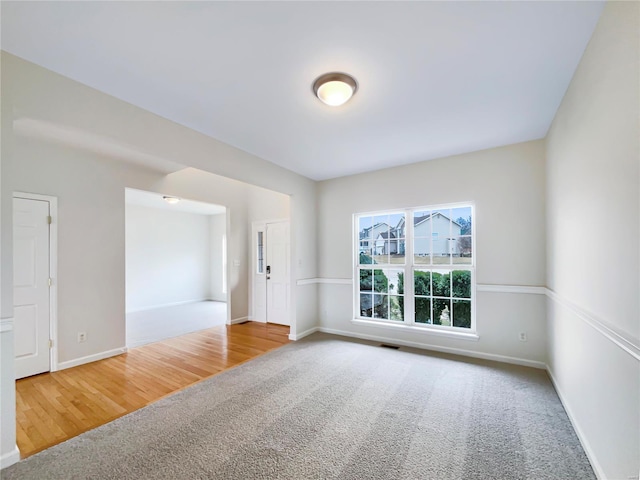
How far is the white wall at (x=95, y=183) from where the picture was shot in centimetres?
179

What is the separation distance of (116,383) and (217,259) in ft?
18.5

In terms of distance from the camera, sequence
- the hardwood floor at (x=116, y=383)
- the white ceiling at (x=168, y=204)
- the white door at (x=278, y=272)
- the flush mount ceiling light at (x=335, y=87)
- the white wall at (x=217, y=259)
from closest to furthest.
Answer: the flush mount ceiling light at (x=335, y=87), the hardwood floor at (x=116, y=383), the white door at (x=278, y=272), the white ceiling at (x=168, y=204), the white wall at (x=217, y=259)

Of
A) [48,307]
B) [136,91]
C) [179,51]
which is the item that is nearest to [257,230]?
[48,307]

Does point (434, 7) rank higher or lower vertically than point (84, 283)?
higher

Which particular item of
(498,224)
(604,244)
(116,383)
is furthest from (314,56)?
(116,383)

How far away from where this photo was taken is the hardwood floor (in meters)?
2.19

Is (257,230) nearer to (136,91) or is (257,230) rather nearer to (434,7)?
(136,91)

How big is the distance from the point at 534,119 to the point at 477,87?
1.01 metres

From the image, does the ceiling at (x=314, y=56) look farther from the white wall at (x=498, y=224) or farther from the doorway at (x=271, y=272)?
the doorway at (x=271, y=272)

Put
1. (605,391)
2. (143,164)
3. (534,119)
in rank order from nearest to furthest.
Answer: (605,391) < (534,119) < (143,164)

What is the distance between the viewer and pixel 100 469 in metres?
1.72

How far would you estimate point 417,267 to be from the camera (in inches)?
154

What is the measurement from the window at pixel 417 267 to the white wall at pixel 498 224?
0.16m

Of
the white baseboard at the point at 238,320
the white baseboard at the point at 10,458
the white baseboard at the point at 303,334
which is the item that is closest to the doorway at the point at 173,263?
the white baseboard at the point at 238,320
